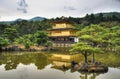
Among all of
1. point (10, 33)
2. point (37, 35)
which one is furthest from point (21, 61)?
point (10, 33)

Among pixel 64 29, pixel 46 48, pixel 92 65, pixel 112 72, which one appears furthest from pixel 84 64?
pixel 64 29

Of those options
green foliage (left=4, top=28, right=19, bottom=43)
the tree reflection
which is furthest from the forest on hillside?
the tree reflection

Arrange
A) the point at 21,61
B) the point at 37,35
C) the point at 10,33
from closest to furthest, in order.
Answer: the point at 21,61, the point at 37,35, the point at 10,33

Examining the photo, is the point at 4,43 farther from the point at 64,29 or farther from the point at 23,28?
the point at 23,28

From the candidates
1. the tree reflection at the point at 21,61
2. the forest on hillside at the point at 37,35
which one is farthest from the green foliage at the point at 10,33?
the tree reflection at the point at 21,61

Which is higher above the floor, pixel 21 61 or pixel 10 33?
pixel 10 33

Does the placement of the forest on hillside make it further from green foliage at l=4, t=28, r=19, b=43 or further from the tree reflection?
the tree reflection

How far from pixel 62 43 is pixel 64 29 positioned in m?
6.08

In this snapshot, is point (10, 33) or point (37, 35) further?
point (10, 33)

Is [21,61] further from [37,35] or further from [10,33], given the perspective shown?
[10,33]

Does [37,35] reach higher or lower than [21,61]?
higher

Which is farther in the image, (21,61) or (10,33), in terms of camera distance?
(10,33)

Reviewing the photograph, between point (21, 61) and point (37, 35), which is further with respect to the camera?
point (37, 35)

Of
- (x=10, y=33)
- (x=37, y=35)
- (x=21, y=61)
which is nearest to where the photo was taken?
(x=21, y=61)
